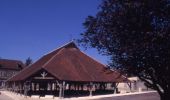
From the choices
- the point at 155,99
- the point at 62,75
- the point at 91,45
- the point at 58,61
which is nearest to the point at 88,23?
the point at 91,45

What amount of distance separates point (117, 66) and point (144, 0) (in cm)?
525

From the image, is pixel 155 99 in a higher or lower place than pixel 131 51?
lower

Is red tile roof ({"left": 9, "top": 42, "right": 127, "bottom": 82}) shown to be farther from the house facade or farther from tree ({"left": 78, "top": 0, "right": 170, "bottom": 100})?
the house facade

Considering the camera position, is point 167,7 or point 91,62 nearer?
point 167,7

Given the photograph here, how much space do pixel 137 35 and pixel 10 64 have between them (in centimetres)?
9161

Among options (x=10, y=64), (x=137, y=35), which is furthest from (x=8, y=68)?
(x=137, y=35)

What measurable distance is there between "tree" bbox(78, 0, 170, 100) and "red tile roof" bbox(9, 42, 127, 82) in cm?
2316

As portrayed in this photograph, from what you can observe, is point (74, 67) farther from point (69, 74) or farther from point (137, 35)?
point (137, 35)

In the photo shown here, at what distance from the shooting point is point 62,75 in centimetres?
4334

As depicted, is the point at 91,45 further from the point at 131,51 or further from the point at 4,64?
the point at 4,64

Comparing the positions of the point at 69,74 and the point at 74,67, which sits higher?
the point at 74,67

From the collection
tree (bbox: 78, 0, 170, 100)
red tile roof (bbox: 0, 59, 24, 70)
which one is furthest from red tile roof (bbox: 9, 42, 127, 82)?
red tile roof (bbox: 0, 59, 24, 70)

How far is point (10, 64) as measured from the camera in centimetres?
10488

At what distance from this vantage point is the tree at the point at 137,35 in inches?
683
